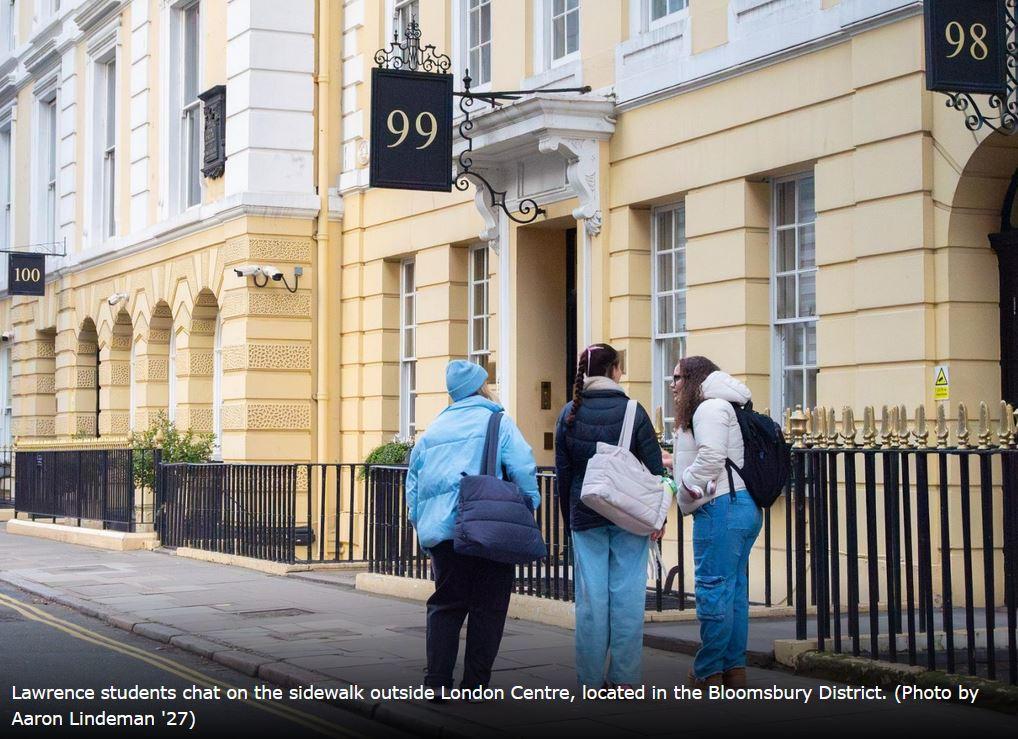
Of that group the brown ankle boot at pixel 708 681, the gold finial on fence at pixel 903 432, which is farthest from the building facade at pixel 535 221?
the brown ankle boot at pixel 708 681

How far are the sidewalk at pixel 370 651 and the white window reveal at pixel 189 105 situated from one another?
749 cm

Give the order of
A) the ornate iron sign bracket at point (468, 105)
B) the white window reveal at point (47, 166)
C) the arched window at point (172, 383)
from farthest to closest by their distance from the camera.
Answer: the white window reveal at point (47, 166)
the arched window at point (172, 383)
the ornate iron sign bracket at point (468, 105)

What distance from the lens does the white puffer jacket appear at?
8.37 metres

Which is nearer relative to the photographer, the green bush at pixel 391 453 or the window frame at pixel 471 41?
the window frame at pixel 471 41

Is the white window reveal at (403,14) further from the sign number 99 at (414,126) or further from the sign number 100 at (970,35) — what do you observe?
the sign number 100 at (970,35)

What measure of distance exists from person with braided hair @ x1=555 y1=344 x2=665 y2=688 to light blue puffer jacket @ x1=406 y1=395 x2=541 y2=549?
0.90 ft

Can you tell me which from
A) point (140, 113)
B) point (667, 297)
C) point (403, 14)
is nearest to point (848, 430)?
point (667, 297)

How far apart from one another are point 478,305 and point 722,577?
33.9 feet

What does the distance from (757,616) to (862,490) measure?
4.81 feet

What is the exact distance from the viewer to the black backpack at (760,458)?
8.51 meters

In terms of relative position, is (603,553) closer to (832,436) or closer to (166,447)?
(832,436)

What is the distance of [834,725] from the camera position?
24.8ft

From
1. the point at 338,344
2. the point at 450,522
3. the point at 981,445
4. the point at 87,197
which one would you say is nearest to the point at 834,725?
the point at 981,445

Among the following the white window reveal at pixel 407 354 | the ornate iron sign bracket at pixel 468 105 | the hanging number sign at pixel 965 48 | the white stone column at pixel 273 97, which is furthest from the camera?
the white stone column at pixel 273 97
